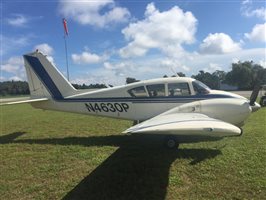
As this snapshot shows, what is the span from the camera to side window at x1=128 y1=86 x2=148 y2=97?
902 centimetres

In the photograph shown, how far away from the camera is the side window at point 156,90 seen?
347 inches

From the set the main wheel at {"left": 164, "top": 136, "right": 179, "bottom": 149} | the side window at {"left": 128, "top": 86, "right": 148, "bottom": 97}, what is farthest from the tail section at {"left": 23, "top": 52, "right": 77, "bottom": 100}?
the main wheel at {"left": 164, "top": 136, "right": 179, "bottom": 149}

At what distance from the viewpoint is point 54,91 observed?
10453 millimetres

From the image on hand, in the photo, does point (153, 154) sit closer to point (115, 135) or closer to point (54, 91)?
point (115, 135)

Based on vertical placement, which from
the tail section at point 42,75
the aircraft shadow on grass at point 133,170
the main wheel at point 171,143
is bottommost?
the aircraft shadow on grass at point 133,170

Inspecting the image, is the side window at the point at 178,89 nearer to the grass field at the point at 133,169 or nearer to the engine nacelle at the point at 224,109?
the engine nacelle at the point at 224,109

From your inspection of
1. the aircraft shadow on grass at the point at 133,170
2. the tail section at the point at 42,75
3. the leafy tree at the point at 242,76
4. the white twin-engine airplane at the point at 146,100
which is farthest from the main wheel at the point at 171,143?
the leafy tree at the point at 242,76

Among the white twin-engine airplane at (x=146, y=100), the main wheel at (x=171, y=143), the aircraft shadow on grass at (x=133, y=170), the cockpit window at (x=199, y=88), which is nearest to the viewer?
the aircraft shadow on grass at (x=133, y=170)

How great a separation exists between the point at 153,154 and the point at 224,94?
10.7ft

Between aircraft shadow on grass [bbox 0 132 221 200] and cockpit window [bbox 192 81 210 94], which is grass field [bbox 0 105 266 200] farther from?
cockpit window [bbox 192 81 210 94]

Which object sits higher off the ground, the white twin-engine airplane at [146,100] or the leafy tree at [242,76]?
the leafy tree at [242,76]

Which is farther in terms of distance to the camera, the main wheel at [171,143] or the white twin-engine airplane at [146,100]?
the white twin-engine airplane at [146,100]

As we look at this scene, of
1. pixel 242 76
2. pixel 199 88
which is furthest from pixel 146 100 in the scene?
pixel 242 76

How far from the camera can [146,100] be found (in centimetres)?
896
